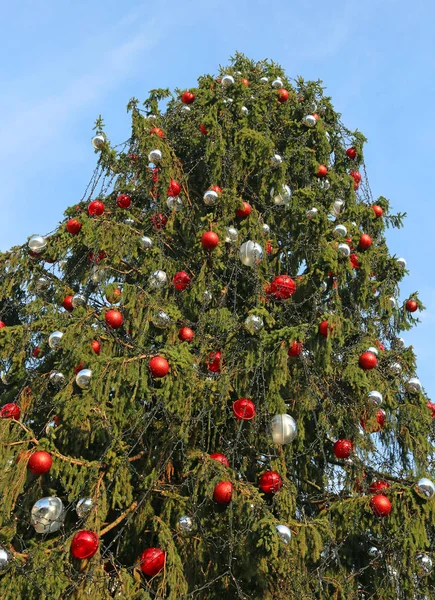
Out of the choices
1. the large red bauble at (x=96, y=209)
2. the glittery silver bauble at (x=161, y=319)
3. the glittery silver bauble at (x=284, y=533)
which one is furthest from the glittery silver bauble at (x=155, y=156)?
the glittery silver bauble at (x=284, y=533)

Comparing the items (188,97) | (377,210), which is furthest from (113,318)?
(377,210)

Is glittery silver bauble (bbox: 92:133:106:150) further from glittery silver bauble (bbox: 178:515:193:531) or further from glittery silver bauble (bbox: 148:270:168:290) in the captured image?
glittery silver bauble (bbox: 178:515:193:531)

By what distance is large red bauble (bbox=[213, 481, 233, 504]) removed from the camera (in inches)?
185

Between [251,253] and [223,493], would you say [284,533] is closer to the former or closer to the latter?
[223,493]

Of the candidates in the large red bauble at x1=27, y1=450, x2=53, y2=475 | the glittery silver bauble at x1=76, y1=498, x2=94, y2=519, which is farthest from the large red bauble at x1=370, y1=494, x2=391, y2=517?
the large red bauble at x1=27, y1=450, x2=53, y2=475

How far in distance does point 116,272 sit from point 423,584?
471cm

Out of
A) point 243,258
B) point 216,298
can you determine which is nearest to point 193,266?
point 216,298

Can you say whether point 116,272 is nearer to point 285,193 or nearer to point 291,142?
point 285,193

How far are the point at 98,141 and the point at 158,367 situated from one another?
373cm

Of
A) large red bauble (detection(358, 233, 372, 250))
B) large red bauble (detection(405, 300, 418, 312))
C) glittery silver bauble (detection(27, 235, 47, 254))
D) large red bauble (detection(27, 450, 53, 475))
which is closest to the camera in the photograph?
large red bauble (detection(27, 450, 53, 475))

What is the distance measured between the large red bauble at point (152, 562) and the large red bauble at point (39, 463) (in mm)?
1099

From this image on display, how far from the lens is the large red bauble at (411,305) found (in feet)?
25.5

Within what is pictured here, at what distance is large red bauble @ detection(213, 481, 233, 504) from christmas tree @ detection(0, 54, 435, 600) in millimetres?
13

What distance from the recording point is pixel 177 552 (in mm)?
4793
